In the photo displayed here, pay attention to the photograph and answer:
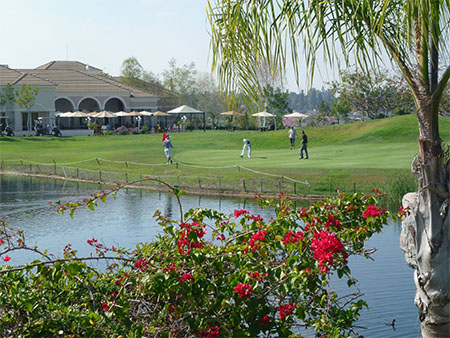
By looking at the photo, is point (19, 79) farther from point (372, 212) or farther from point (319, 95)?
point (372, 212)

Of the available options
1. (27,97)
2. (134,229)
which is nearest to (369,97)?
(27,97)

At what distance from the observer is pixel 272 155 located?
44.7 m

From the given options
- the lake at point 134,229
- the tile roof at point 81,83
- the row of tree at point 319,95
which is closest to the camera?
the lake at point 134,229

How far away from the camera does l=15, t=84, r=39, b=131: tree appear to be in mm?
69312

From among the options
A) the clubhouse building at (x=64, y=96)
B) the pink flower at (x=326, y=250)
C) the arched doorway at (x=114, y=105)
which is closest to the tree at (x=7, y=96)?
the clubhouse building at (x=64, y=96)

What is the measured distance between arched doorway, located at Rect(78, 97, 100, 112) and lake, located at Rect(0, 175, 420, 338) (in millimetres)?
40946

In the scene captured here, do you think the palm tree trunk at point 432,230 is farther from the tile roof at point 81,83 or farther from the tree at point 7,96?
the tile roof at point 81,83

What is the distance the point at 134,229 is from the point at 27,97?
49.3 meters

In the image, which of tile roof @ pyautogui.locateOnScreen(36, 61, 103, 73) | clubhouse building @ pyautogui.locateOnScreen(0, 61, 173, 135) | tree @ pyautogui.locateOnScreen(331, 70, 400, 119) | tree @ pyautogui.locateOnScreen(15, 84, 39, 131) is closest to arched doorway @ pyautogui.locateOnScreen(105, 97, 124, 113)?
clubhouse building @ pyautogui.locateOnScreen(0, 61, 173, 135)

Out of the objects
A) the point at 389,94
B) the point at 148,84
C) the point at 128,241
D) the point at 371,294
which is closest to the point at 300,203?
the point at 128,241

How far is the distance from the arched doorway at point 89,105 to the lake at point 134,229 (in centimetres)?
4095

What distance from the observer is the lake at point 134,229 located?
524 inches

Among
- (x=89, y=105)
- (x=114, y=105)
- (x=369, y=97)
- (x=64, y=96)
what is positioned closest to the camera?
(x=369, y=97)

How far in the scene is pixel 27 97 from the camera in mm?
69625
